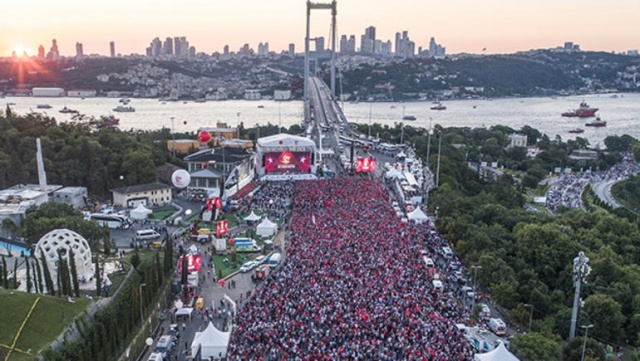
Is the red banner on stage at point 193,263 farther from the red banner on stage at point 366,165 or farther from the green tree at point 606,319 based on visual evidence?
the red banner on stage at point 366,165

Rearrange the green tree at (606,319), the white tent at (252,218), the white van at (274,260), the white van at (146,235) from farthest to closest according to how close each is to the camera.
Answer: the white tent at (252,218)
the white van at (146,235)
the white van at (274,260)
the green tree at (606,319)

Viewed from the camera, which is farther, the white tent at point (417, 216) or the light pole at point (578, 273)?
the white tent at point (417, 216)

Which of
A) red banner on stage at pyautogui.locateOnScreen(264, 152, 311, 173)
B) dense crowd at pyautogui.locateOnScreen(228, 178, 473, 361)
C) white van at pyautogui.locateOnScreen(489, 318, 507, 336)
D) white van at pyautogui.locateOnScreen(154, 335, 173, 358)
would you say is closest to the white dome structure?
white van at pyautogui.locateOnScreen(154, 335, 173, 358)

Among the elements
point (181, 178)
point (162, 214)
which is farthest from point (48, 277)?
point (181, 178)

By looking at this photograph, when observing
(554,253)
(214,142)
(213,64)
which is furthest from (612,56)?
(554,253)

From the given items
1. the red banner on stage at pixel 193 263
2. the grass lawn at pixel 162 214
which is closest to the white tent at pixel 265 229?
the red banner on stage at pixel 193 263

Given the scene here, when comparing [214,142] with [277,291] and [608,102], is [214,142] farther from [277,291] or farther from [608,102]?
[608,102]
